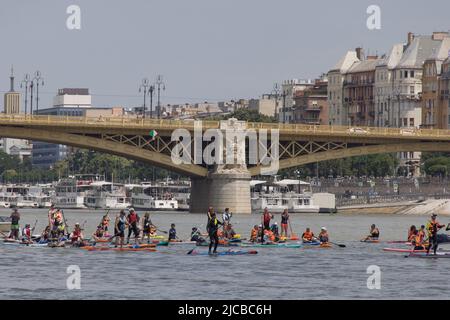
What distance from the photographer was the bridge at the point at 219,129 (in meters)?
143

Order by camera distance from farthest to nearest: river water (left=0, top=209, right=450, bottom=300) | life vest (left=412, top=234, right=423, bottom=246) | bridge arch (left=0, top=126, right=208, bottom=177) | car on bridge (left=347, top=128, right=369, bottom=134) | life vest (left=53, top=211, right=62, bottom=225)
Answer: car on bridge (left=347, top=128, right=369, bottom=134)
bridge arch (left=0, top=126, right=208, bottom=177)
life vest (left=53, top=211, right=62, bottom=225)
life vest (left=412, top=234, right=423, bottom=246)
river water (left=0, top=209, right=450, bottom=300)

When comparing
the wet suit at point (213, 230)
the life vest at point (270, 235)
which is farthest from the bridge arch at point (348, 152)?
the wet suit at point (213, 230)

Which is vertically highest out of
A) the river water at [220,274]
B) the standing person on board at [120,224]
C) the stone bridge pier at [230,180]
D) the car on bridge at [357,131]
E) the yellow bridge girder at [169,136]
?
the car on bridge at [357,131]

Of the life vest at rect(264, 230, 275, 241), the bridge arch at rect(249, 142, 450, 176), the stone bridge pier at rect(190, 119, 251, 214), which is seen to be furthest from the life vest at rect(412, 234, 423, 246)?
the stone bridge pier at rect(190, 119, 251, 214)

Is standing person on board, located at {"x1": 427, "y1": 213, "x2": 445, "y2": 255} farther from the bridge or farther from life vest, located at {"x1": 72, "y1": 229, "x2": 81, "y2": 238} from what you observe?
the bridge

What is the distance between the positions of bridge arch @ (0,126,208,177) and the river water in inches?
2215

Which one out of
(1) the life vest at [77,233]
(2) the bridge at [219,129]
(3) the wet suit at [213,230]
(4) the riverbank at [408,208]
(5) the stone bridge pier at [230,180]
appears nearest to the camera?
(3) the wet suit at [213,230]

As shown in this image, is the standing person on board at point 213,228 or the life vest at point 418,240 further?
the life vest at point 418,240

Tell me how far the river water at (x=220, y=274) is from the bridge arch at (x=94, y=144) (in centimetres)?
5625

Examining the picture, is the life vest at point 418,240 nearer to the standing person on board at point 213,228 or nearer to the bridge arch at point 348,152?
the standing person on board at point 213,228

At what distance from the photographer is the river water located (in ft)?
191

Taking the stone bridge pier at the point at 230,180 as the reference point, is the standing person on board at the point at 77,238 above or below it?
below

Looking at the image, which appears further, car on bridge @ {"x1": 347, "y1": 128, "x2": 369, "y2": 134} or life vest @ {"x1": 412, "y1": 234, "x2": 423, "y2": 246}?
car on bridge @ {"x1": 347, "y1": 128, "x2": 369, "y2": 134}
